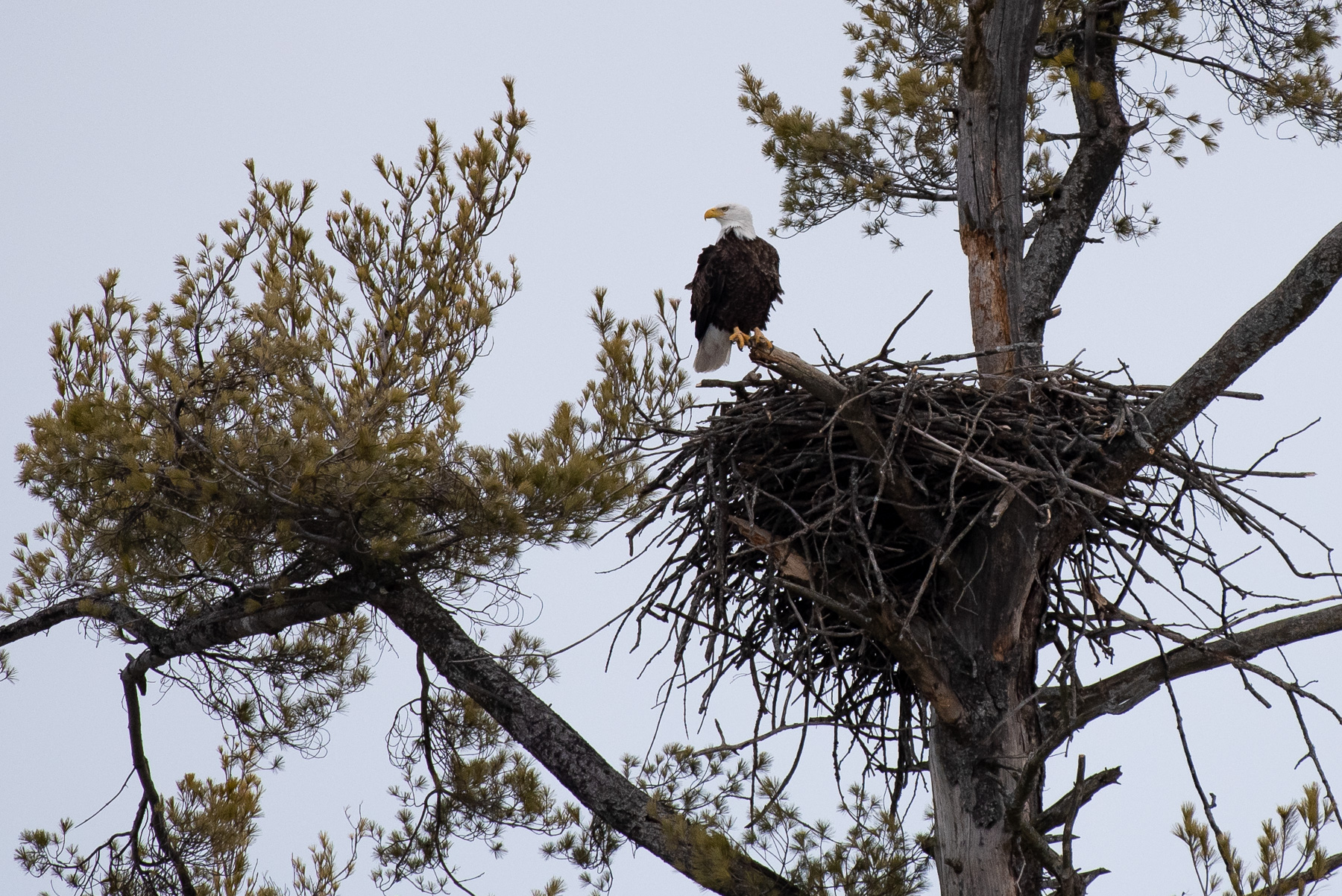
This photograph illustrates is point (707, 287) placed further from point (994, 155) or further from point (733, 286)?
point (994, 155)

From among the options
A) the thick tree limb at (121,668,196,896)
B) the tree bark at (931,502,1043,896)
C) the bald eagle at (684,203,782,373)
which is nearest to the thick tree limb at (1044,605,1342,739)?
the tree bark at (931,502,1043,896)

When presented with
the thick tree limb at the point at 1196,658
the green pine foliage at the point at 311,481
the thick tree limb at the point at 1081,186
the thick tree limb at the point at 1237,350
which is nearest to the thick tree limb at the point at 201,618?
the green pine foliage at the point at 311,481

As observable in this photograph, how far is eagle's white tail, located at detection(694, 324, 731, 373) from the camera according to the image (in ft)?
19.5

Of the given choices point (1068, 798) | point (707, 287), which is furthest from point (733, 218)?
point (1068, 798)

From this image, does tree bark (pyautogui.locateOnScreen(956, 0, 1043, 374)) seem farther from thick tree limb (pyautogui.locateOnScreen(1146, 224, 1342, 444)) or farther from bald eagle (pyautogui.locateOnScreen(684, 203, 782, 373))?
bald eagle (pyautogui.locateOnScreen(684, 203, 782, 373))

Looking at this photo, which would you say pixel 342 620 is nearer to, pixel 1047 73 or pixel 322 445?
pixel 322 445

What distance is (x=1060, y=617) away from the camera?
4121 mm

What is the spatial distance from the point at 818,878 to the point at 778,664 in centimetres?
100

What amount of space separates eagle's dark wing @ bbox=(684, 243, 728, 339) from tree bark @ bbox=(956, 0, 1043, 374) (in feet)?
4.31

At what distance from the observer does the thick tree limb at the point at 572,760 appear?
4156 millimetres

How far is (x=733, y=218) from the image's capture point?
6.07 meters

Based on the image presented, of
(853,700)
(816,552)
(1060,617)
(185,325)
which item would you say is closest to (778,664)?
(816,552)

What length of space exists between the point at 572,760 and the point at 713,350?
2226 millimetres

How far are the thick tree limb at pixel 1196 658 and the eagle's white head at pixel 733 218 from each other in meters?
2.78
